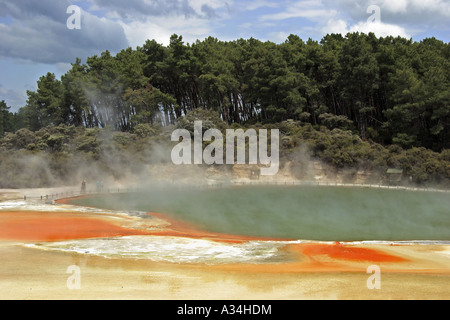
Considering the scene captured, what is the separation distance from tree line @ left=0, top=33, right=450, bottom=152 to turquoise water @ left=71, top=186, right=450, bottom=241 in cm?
1256

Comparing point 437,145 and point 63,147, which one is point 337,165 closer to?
point 437,145

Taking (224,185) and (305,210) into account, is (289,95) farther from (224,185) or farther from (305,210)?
(305,210)

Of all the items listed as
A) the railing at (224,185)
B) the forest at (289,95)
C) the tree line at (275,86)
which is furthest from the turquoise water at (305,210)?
the tree line at (275,86)

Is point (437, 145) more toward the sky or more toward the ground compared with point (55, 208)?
more toward the sky

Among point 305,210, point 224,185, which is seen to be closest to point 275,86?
point 224,185

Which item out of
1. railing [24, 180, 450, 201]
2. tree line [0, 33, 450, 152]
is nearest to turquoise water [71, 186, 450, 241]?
railing [24, 180, 450, 201]

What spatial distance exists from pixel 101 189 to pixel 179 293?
2543 centimetres

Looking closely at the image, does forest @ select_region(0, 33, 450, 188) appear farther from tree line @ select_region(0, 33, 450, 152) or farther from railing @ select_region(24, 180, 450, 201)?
railing @ select_region(24, 180, 450, 201)

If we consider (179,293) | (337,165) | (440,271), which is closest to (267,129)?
(337,165)

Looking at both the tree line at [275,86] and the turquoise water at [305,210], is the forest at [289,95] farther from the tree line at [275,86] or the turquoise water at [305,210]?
the turquoise water at [305,210]

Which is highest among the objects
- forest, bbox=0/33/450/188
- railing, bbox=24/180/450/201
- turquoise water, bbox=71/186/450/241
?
forest, bbox=0/33/450/188

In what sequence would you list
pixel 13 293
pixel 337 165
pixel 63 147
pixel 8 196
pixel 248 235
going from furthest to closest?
pixel 63 147, pixel 337 165, pixel 8 196, pixel 248 235, pixel 13 293

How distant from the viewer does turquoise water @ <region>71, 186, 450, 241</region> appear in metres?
22.0

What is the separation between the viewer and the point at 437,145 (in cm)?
4494
